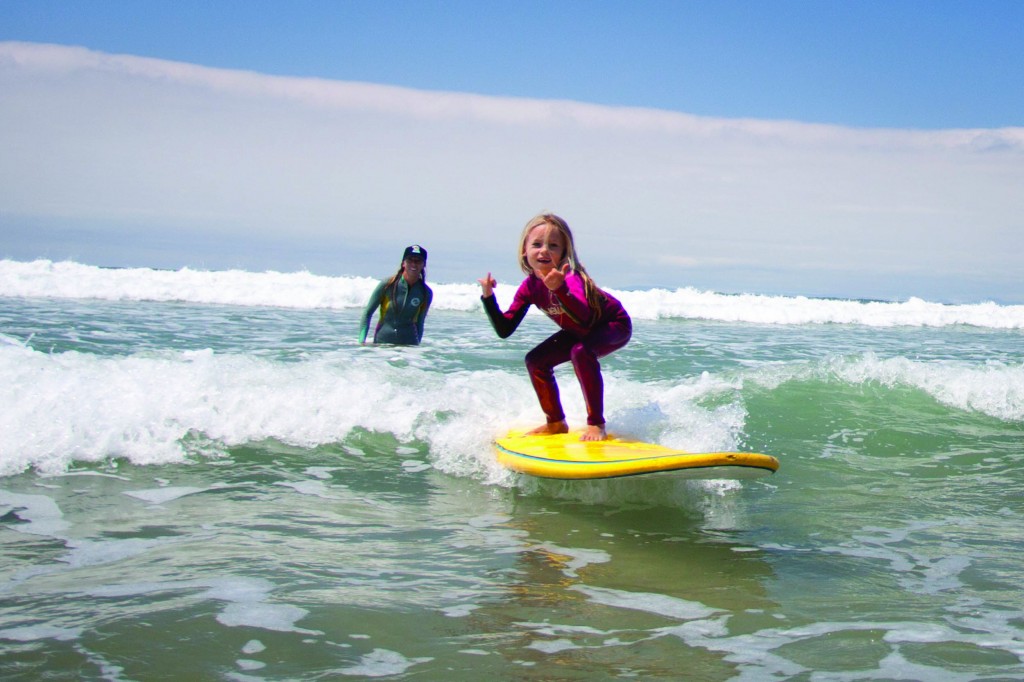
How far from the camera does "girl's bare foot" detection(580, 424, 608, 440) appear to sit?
17.6 ft

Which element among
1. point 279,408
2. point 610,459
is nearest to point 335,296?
point 279,408

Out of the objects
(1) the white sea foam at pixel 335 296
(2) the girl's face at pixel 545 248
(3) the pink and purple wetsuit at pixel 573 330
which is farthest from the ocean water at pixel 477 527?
(1) the white sea foam at pixel 335 296

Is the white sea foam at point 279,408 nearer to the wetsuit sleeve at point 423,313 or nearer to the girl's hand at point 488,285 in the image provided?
the girl's hand at point 488,285

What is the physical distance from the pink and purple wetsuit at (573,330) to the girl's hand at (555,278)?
0.13ft

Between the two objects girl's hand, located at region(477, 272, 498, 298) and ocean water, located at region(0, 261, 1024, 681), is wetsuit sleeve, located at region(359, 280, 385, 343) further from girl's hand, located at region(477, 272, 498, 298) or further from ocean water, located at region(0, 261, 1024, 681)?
girl's hand, located at region(477, 272, 498, 298)

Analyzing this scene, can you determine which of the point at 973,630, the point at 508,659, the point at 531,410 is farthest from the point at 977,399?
the point at 508,659

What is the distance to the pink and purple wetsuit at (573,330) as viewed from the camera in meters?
5.32

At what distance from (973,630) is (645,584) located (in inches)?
46.8

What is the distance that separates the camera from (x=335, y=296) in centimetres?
2162

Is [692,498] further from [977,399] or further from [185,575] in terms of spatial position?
[977,399]

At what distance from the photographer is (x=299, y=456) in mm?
6188

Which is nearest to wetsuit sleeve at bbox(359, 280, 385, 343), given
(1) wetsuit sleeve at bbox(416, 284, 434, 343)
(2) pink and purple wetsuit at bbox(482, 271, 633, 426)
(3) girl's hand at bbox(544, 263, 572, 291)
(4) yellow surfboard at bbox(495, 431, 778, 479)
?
(1) wetsuit sleeve at bbox(416, 284, 434, 343)

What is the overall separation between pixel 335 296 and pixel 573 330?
55.1 feet

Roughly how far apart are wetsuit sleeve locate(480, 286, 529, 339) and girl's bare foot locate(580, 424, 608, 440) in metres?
0.76
